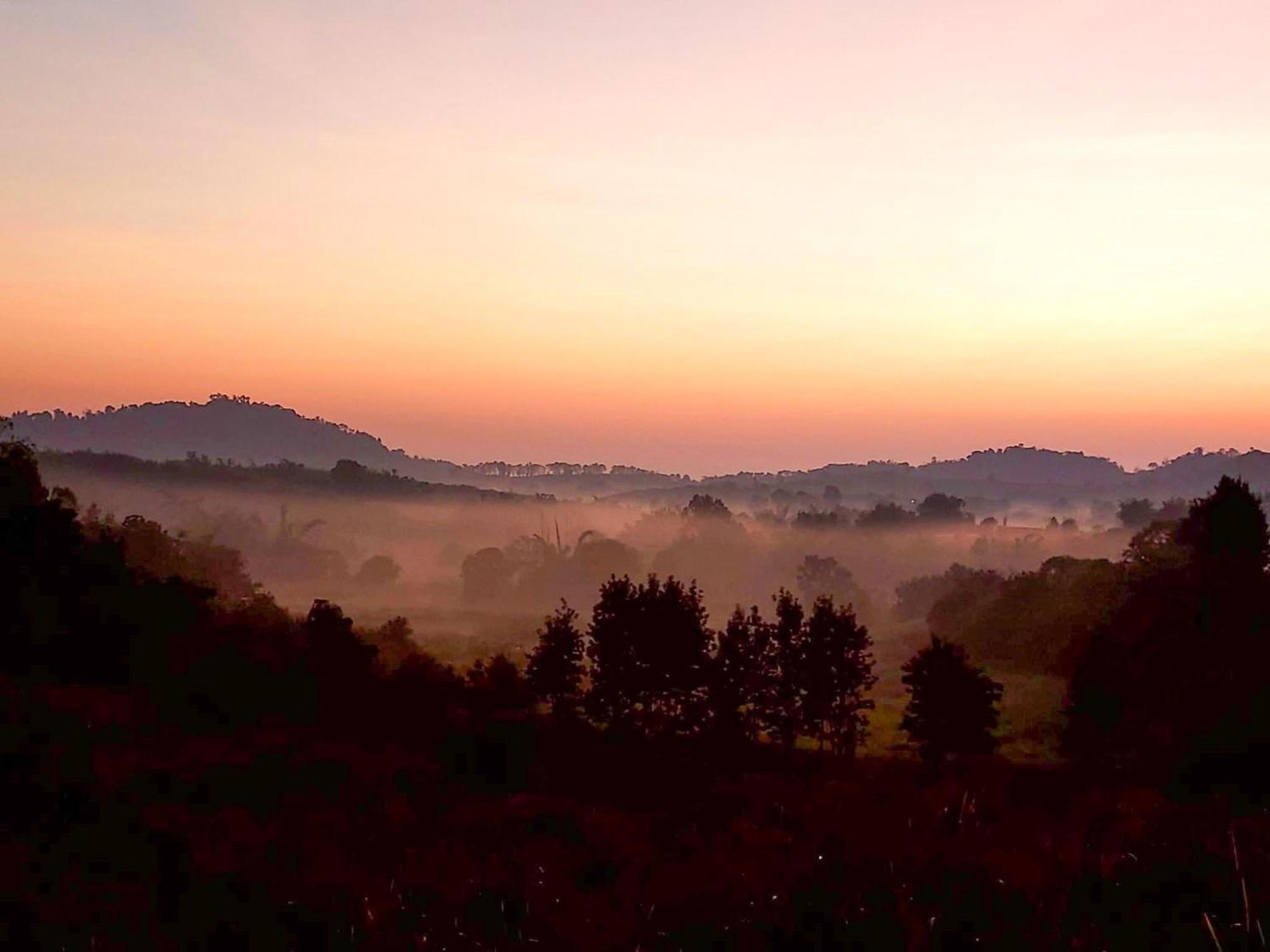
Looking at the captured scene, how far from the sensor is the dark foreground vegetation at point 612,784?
521 inches

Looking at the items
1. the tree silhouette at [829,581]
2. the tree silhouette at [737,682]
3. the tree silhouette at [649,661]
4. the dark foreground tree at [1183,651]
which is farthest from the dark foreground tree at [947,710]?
the tree silhouette at [829,581]

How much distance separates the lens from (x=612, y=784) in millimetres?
34719

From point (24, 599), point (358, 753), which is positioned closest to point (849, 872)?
point (358, 753)

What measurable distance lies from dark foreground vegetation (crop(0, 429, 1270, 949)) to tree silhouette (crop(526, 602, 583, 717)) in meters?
0.39

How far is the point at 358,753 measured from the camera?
94.0 ft

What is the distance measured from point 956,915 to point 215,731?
26550 mm

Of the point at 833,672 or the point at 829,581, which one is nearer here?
the point at 833,672

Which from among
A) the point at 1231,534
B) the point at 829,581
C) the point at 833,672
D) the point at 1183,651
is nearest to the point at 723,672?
the point at 833,672

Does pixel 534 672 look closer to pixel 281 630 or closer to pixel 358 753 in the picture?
pixel 281 630

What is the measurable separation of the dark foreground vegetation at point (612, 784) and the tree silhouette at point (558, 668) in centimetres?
39

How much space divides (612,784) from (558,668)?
2704cm

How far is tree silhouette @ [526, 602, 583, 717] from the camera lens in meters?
61.4

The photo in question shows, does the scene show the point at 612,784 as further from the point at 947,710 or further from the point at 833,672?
the point at 833,672

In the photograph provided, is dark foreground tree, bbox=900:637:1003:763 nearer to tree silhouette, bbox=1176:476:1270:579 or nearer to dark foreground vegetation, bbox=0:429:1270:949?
dark foreground vegetation, bbox=0:429:1270:949
